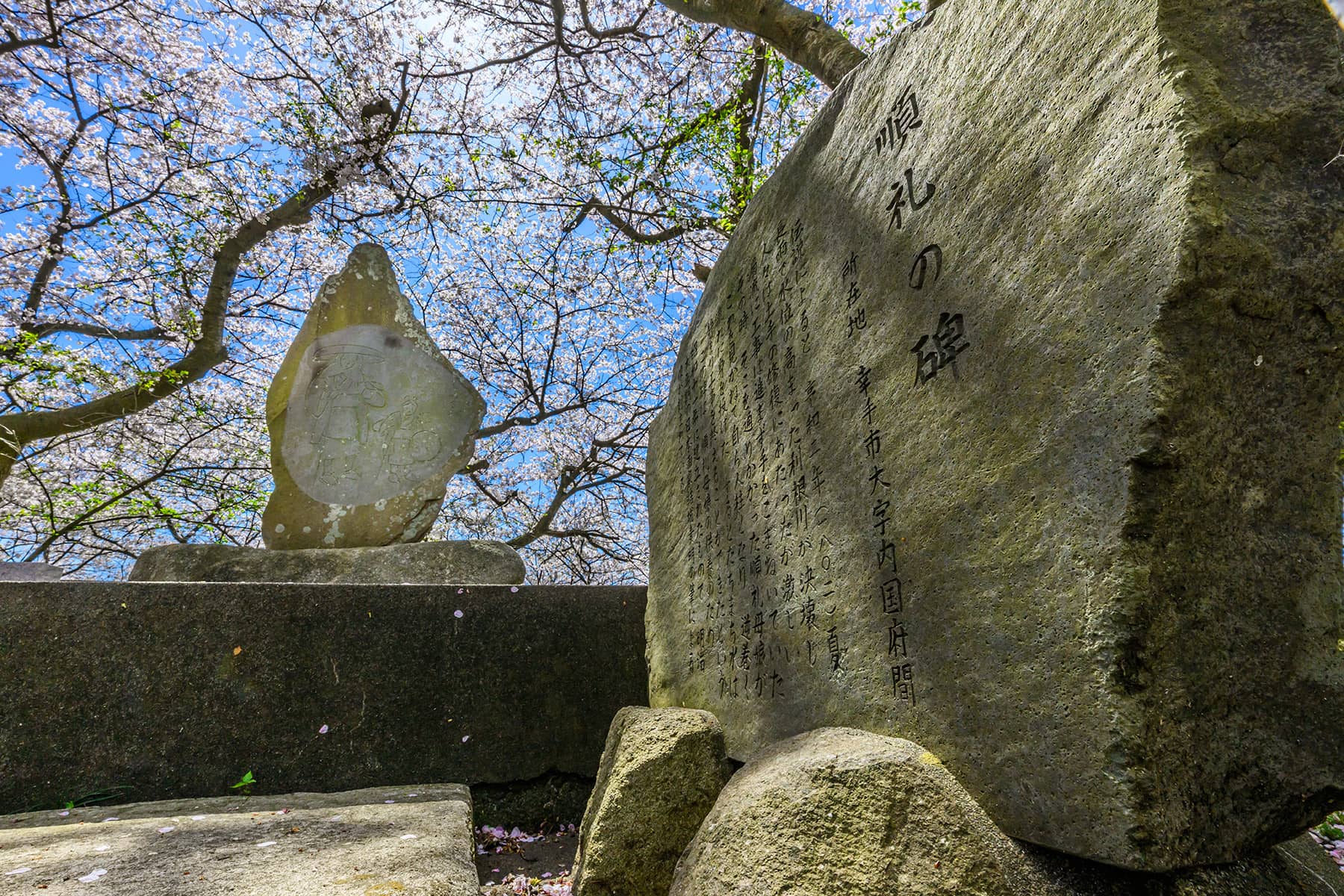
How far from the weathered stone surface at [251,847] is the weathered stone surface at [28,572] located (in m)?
2.68

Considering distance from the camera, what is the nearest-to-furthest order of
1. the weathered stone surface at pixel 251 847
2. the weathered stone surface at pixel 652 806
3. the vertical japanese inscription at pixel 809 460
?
the vertical japanese inscription at pixel 809 460 < the weathered stone surface at pixel 251 847 < the weathered stone surface at pixel 652 806

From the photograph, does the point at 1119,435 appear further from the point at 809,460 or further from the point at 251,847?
the point at 251,847

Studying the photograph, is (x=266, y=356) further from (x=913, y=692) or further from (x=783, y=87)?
(x=913, y=692)


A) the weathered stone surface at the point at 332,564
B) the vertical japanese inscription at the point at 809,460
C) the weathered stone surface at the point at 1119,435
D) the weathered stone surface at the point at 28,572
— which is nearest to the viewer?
the weathered stone surface at the point at 1119,435

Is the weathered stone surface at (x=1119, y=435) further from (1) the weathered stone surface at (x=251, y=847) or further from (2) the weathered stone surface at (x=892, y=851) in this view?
(1) the weathered stone surface at (x=251, y=847)

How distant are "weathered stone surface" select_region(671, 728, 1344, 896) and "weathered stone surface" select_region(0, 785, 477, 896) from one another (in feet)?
2.99

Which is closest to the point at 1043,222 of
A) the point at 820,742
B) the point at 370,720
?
the point at 820,742

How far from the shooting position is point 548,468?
35.6 ft

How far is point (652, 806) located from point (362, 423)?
3621mm

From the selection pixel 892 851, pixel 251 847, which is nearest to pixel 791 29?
pixel 892 851

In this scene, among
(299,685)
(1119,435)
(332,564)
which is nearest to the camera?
(1119,435)

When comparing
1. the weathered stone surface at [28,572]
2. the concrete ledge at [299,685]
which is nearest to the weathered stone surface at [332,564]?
the concrete ledge at [299,685]

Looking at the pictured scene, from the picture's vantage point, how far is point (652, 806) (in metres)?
1.96

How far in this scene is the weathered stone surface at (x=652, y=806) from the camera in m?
1.92
